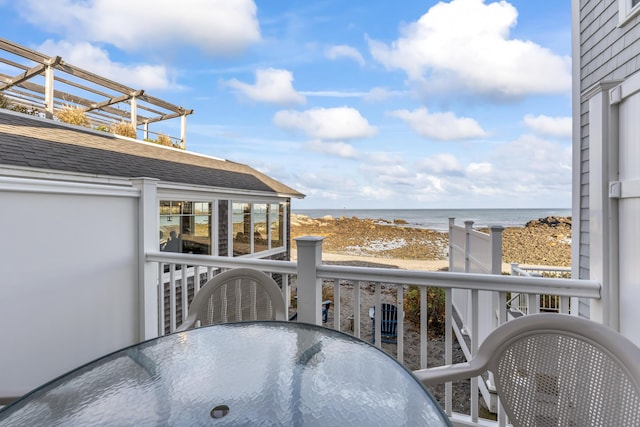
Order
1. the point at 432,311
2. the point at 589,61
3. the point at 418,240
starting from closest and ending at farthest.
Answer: the point at 589,61, the point at 432,311, the point at 418,240

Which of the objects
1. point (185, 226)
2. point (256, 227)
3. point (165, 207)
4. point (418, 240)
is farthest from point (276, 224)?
point (418, 240)

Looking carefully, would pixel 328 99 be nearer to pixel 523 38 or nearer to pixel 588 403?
pixel 523 38

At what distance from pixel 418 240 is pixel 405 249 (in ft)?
5.26

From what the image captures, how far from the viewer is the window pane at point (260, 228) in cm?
774

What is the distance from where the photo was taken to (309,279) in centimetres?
186

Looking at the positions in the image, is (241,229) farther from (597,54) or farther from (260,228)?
(597,54)

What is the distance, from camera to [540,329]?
1197 mm

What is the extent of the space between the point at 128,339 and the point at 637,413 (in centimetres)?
279

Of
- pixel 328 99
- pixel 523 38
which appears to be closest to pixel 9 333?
pixel 523 38

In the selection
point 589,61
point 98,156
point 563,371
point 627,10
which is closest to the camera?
point 563,371

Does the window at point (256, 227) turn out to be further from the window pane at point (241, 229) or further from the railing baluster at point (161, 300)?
the railing baluster at point (161, 300)

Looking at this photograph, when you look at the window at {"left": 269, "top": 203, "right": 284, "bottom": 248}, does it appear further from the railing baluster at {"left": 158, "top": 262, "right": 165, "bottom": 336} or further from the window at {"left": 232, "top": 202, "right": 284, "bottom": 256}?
the railing baluster at {"left": 158, "top": 262, "right": 165, "bottom": 336}

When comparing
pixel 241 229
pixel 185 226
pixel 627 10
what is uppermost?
pixel 627 10

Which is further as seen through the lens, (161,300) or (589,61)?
(589,61)
